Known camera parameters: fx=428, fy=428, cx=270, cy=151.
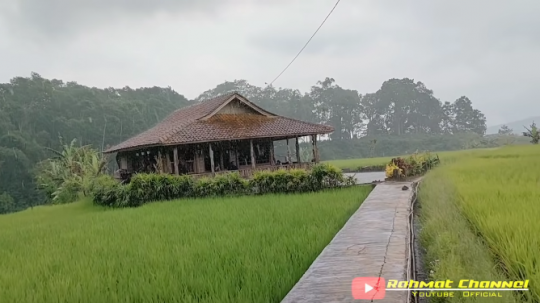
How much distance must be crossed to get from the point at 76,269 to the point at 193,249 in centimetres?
130

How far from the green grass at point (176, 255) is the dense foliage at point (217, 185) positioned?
3.10 m

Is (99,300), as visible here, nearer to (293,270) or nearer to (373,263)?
(293,270)

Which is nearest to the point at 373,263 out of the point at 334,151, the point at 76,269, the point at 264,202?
the point at 76,269

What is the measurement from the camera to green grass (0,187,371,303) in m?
3.62

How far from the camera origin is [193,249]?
5.20 metres

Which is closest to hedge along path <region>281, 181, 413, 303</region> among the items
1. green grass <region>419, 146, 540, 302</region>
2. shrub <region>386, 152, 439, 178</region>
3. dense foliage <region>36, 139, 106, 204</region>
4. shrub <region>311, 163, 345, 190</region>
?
green grass <region>419, 146, 540, 302</region>

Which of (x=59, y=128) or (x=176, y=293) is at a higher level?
(x=59, y=128)

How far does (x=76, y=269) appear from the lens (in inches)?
186

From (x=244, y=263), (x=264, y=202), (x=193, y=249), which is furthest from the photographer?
(x=264, y=202)

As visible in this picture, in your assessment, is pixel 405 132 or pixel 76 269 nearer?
pixel 76 269

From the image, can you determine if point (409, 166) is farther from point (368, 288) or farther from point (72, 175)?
point (72, 175)

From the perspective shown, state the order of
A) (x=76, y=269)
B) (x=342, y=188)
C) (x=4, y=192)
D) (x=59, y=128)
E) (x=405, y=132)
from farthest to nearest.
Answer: (x=405, y=132) → (x=59, y=128) → (x=4, y=192) → (x=342, y=188) → (x=76, y=269)

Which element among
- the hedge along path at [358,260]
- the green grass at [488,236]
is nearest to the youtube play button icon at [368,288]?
the hedge along path at [358,260]

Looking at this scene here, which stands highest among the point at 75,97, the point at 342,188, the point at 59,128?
the point at 75,97
